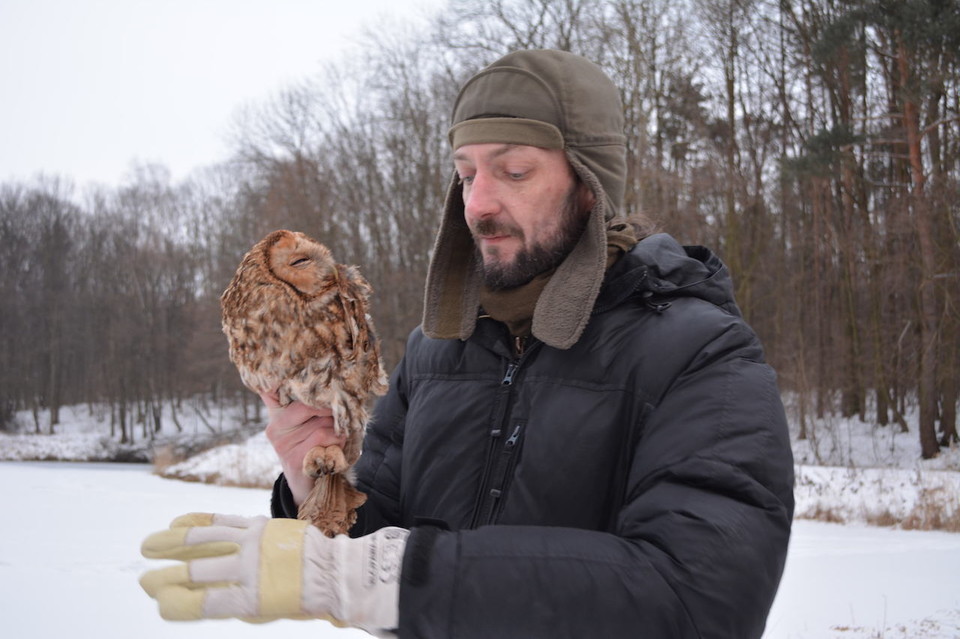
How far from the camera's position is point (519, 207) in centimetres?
182

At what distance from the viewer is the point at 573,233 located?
1.91 m

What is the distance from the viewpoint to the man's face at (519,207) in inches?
71.1

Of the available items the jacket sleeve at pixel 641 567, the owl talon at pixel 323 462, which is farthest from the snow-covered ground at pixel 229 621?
the jacket sleeve at pixel 641 567

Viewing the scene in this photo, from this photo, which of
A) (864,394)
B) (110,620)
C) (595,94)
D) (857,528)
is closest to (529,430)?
(595,94)

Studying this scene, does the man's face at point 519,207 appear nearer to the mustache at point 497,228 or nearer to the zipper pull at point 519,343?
the mustache at point 497,228

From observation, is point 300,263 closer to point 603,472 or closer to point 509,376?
point 509,376

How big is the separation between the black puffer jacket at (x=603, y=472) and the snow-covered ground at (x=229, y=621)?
14.1 feet

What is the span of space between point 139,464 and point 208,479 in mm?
10011

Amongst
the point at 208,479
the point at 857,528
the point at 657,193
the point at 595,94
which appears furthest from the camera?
the point at 657,193

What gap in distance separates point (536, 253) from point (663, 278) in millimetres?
317

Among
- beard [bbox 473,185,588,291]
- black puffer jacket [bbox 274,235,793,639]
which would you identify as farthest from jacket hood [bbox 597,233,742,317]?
beard [bbox 473,185,588,291]

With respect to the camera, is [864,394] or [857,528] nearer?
[857,528]

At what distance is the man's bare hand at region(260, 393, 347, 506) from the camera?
73.6 inches

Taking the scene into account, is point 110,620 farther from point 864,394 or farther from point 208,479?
point 864,394
